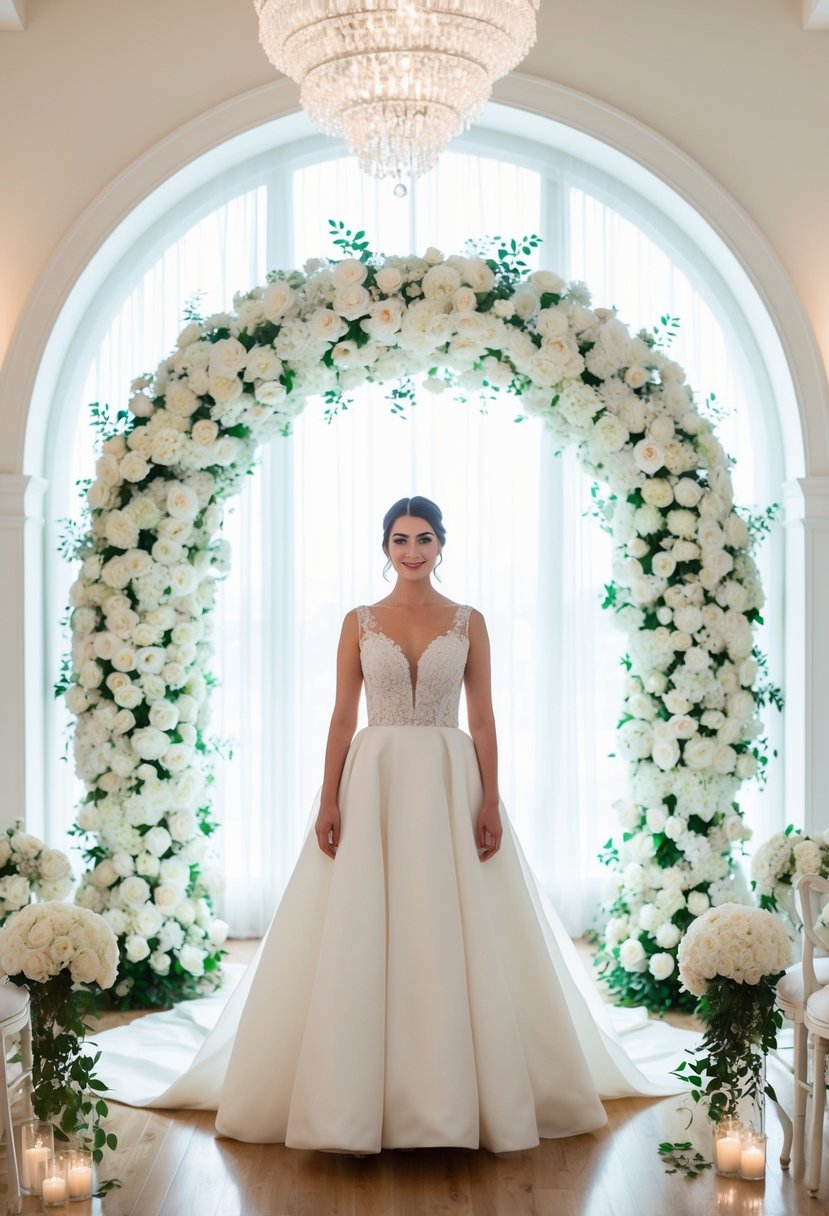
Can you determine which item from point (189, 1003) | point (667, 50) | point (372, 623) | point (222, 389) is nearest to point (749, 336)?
point (667, 50)

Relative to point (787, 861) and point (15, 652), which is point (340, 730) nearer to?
point (787, 861)

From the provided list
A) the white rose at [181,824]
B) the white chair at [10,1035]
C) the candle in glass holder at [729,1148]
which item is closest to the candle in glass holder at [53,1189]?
the white chair at [10,1035]

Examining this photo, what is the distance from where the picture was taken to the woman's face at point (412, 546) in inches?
165

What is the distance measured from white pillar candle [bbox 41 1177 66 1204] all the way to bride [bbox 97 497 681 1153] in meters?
0.61

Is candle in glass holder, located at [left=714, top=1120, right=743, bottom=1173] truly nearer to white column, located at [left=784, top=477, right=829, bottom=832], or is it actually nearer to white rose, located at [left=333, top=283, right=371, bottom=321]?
white column, located at [left=784, top=477, right=829, bottom=832]

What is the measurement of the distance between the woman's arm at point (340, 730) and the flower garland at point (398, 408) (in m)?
1.51

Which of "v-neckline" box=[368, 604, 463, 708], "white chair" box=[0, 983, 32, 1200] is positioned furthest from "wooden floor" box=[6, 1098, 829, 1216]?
"v-neckline" box=[368, 604, 463, 708]

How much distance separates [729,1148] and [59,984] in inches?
80.9

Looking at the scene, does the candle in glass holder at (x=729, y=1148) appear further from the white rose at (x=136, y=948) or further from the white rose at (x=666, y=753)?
the white rose at (x=136, y=948)

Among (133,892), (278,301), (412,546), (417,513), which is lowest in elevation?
(133,892)

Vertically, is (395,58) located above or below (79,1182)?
above

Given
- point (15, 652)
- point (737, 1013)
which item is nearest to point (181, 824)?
point (15, 652)

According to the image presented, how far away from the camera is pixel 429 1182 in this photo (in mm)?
3637

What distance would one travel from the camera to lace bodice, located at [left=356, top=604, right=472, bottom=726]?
412 cm
